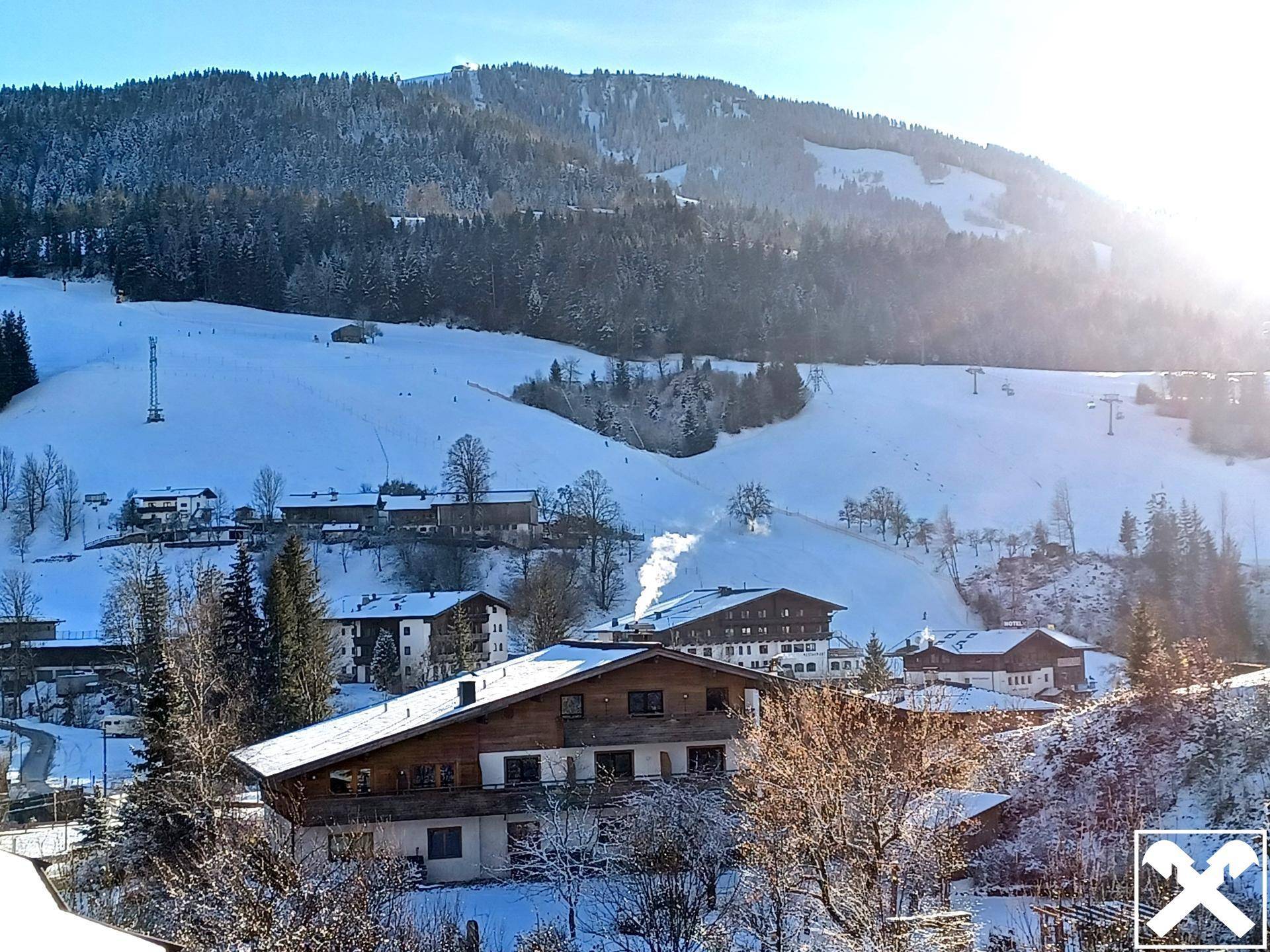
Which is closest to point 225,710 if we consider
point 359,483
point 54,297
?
point 359,483

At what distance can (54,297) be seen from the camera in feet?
411

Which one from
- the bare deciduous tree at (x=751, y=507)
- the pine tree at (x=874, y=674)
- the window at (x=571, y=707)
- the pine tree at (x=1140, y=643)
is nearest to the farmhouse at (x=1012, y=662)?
the pine tree at (x=874, y=674)

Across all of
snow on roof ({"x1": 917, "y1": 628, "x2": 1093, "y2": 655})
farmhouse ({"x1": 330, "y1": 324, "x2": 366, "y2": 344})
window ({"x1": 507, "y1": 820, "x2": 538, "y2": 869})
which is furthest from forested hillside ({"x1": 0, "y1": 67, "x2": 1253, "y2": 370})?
window ({"x1": 507, "y1": 820, "x2": 538, "y2": 869})

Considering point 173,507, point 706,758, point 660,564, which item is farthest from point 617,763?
point 173,507

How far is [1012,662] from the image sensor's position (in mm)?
56531

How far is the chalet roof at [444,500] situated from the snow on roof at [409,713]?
161 ft

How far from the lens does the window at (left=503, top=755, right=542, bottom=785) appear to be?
23875 millimetres

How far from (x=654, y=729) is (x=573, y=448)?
225 ft

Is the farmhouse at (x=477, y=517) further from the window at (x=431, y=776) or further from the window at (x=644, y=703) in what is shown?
the window at (x=431, y=776)

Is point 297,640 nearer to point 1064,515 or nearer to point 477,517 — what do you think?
point 477,517

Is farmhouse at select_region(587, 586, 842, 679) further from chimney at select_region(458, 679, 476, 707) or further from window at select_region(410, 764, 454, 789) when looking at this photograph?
window at select_region(410, 764, 454, 789)

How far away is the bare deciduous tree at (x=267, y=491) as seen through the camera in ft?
259

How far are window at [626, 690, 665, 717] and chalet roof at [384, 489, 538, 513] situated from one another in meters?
53.5

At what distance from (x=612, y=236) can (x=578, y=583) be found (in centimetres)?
8729
